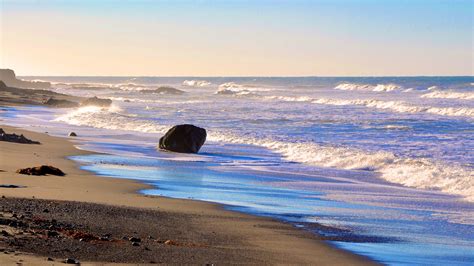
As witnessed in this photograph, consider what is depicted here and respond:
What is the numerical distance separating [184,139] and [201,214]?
11.7 metres

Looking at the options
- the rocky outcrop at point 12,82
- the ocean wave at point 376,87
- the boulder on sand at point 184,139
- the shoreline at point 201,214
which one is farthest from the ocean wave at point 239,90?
the shoreline at point 201,214

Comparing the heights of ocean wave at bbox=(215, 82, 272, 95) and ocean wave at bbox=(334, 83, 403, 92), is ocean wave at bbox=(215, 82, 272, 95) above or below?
below

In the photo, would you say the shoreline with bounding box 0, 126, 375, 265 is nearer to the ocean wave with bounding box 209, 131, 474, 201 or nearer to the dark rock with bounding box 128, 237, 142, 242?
the dark rock with bounding box 128, 237, 142, 242

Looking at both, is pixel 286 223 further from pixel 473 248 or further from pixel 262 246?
pixel 473 248

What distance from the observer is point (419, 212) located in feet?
45.2

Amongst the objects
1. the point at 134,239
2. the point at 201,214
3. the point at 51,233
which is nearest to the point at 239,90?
the point at 201,214

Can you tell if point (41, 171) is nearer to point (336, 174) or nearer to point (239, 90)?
point (336, 174)

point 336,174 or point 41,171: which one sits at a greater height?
point 41,171

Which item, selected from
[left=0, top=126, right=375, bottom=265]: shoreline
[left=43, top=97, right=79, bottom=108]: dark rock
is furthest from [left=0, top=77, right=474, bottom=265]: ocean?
[left=43, top=97, right=79, bottom=108]: dark rock

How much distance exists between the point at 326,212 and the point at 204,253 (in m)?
4.47

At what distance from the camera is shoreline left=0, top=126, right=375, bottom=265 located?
32.2 ft

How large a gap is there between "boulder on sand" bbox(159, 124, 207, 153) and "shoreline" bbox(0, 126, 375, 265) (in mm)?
4878

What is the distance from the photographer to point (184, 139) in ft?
79.7

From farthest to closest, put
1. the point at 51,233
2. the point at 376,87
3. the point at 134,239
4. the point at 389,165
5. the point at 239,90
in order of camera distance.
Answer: the point at 239,90
the point at 376,87
the point at 389,165
the point at 134,239
the point at 51,233
